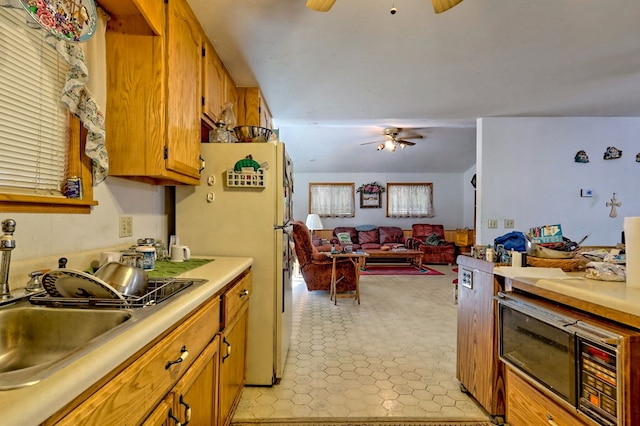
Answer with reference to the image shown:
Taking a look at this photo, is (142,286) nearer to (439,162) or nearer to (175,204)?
Result: (175,204)

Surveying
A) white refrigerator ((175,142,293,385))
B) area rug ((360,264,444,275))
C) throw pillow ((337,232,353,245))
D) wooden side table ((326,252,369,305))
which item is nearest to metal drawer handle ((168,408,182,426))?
white refrigerator ((175,142,293,385))

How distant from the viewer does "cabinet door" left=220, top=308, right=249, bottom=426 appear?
1484 mm

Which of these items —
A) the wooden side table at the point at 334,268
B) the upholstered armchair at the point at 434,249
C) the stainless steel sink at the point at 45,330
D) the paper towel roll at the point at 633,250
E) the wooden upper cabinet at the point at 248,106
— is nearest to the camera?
the stainless steel sink at the point at 45,330

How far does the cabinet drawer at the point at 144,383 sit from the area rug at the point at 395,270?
5.18 m

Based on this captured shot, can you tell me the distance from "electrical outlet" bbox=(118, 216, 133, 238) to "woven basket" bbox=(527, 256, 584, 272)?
2.12 m

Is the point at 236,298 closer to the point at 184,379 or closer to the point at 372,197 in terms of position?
the point at 184,379

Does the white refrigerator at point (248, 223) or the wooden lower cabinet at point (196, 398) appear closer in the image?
the wooden lower cabinet at point (196, 398)

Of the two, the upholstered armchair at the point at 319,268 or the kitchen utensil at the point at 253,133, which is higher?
the kitchen utensil at the point at 253,133

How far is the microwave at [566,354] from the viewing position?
102 cm

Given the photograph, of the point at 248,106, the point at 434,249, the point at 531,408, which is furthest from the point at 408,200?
the point at 531,408

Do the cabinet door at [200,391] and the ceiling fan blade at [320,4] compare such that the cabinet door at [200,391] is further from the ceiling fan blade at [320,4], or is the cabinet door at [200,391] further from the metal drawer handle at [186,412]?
the ceiling fan blade at [320,4]

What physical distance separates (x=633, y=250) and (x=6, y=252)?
2113mm

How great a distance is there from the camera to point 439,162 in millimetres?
7746

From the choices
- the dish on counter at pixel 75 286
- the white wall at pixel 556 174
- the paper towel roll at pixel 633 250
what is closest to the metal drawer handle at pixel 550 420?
the paper towel roll at pixel 633 250
